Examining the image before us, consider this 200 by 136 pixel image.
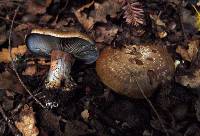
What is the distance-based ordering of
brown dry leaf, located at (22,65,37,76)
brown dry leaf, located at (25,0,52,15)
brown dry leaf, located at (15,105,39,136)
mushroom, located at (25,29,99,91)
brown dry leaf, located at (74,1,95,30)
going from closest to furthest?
1. brown dry leaf, located at (15,105,39,136)
2. mushroom, located at (25,29,99,91)
3. brown dry leaf, located at (22,65,37,76)
4. brown dry leaf, located at (74,1,95,30)
5. brown dry leaf, located at (25,0,52,15)

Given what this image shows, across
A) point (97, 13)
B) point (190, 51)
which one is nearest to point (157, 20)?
point (190, 51)

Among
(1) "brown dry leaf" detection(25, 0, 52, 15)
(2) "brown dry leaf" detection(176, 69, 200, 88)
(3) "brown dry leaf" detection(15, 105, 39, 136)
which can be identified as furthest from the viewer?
(1) "brown dry leaf" detection(25, 0, 52, 15)

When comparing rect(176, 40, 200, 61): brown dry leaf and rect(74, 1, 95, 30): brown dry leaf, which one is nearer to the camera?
rect(176, 40, 200, 61): brown dry leaf

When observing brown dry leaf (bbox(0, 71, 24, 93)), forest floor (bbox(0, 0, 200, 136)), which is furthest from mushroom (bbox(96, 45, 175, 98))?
brown dry leaf (bbox(0, 71, 24, 93))

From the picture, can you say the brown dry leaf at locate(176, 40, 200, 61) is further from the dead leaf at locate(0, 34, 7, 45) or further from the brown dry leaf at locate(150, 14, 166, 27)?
the dead leaf at locate(0, 34, 7, 45)

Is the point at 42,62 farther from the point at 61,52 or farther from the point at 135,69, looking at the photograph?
the point at 135,69

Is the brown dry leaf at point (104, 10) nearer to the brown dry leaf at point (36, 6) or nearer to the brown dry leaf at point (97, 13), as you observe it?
the brown dry leaf at point (97, 13)

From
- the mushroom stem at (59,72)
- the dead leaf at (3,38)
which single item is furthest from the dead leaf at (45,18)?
the mushroom stem at (59,72)
